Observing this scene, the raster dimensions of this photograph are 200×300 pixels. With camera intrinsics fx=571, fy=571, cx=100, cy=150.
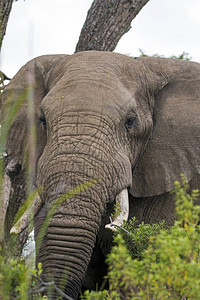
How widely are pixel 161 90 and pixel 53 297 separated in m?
2.09

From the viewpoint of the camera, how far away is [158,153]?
14.2 feet

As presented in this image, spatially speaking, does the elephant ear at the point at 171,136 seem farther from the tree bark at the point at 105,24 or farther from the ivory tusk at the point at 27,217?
the tree bark at the point at 105,24

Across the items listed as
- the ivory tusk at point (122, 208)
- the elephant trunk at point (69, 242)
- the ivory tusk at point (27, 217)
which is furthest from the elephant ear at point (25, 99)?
the elephant trunk at point (69, 242)

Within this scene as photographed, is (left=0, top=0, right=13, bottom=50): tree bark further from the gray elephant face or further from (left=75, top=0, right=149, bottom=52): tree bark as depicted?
the gray elephant face

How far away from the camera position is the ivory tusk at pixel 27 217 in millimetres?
3289

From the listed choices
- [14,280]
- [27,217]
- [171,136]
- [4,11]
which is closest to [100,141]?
[27,217]

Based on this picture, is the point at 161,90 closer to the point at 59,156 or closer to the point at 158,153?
the point at 158,153

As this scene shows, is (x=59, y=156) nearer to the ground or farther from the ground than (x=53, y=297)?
farther from the ground

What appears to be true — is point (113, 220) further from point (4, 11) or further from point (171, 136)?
point (4, 11)

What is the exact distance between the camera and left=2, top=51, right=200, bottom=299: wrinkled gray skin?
3.31 m

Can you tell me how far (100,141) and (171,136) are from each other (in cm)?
93

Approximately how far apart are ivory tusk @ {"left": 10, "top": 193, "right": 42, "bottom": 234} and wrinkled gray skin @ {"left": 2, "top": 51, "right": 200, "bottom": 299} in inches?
3.9

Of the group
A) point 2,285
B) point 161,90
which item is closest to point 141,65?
point 161,90

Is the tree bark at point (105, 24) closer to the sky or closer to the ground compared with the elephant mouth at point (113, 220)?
closer to the sky
